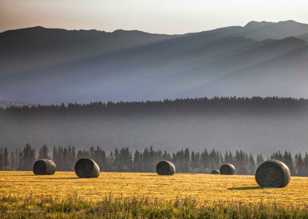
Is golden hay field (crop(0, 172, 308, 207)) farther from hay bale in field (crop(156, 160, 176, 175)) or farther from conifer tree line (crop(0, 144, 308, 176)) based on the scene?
conifer tree line (crop(0, 144, 308, 176))

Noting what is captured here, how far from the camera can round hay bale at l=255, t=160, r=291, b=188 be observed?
47688 millimetres

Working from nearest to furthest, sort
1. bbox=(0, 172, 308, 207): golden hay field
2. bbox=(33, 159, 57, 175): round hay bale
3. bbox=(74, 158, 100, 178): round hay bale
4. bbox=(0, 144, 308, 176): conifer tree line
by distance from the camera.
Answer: bbox=(0, 172, 308, 207): golden hay field → bbox=(74, 158, 100, 178): round hay bale → bbox=(33, 159, 57, 175): round hay bale → bbox=(0, 144, 308, 176): conifer tree line

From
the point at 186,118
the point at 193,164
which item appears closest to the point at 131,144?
the point at 186,118

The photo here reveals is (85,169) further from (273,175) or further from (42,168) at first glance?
(273,175)

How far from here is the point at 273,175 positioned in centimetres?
4791

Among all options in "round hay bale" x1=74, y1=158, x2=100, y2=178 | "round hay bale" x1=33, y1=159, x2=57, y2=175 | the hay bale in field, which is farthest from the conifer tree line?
"round hay bale" x1=74, y1=158, x2=100, y2=178

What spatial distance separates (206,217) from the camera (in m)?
24.1

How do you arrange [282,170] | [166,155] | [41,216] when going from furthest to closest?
[166,155]
[282,170]
[41,216]

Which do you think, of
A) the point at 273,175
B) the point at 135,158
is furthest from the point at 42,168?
the point at 135,158

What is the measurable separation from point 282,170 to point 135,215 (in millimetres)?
25681

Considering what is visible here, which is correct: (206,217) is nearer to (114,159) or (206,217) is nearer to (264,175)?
(264,175)

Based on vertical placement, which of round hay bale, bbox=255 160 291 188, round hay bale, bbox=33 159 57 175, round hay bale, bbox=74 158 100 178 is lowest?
round hay bale, bbox=255 160 291 188

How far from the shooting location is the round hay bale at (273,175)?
1877 inches

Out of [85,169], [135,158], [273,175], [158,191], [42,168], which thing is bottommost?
[158,191]
